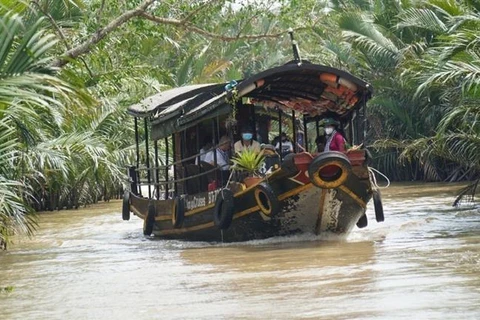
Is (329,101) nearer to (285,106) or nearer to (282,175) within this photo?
(285,106)

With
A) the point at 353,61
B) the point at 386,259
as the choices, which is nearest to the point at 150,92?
the point at 353,61

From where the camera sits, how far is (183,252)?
1479cm

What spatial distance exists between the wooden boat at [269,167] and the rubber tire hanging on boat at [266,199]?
1 cm

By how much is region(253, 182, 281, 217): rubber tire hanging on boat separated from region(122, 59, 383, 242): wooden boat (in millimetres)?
14

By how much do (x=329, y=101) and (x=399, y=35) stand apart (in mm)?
14706

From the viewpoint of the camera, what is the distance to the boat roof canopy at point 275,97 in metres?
14.2

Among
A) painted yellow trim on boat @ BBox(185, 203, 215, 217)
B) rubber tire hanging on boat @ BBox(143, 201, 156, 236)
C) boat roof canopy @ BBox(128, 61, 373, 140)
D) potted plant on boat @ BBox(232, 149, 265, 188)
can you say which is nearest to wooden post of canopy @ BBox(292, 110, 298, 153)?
boat roof canopy @ BBox(128, 61, 373, 140)

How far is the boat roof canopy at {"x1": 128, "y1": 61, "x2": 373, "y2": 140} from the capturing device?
14219 millimetres

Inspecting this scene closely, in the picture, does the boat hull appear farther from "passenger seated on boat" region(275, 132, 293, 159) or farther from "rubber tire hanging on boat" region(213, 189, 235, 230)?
"passenger seated on boat" region(275, 132, 293, 159)

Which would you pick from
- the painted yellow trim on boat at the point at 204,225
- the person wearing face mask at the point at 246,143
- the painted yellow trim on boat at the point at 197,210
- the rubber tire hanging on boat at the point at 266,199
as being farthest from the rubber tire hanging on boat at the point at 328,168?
the painted yellow trim on boat at the point at 197,210

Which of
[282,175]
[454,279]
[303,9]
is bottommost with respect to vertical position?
[454,279]

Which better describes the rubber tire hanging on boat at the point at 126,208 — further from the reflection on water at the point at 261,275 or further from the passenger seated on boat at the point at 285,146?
the passenger seated on boat at the point at 285,146

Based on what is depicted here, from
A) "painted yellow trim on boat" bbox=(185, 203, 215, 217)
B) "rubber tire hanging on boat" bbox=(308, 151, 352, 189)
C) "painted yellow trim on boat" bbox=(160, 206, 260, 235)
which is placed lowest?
"painted yellow trim on boat" bbox=(160, 206, 260, 235)

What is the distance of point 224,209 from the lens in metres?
14.5
